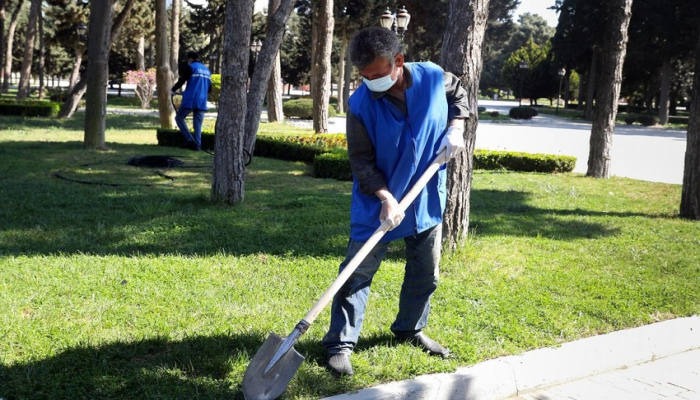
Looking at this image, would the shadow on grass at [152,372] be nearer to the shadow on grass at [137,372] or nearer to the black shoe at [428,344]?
the shadow on grass at [137,372]

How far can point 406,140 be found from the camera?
10.7ft

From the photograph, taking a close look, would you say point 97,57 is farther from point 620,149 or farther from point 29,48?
point 29,48

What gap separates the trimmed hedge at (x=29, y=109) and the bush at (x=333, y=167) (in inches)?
563

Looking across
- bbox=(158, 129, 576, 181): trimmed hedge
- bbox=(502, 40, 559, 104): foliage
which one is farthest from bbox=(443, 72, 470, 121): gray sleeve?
bbox=(502, 40, 559, 104): foliage

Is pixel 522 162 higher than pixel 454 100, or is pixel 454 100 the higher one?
pixel 454 100

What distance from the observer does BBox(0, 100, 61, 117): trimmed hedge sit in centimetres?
2102

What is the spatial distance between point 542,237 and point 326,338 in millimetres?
3728

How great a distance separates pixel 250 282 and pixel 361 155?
1742mm

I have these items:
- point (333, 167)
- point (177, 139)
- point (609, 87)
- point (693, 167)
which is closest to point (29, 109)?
point (177, 139)

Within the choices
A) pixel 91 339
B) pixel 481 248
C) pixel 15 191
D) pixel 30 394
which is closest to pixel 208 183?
pixel 15 191

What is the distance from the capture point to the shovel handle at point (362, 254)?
9.87 feet

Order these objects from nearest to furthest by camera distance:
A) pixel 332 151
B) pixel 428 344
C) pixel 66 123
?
pixel 428 344 → pixel 332 151 → pixel 66 123

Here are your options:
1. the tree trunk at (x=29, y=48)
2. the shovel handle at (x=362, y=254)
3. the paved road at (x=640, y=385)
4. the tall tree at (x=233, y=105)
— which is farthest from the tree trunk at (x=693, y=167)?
the tree trunk at (x=29, y=48)

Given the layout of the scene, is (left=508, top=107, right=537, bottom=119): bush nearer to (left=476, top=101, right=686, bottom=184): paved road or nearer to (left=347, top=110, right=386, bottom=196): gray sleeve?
(left=476, top=101, right=686, bottom=184): paved road
